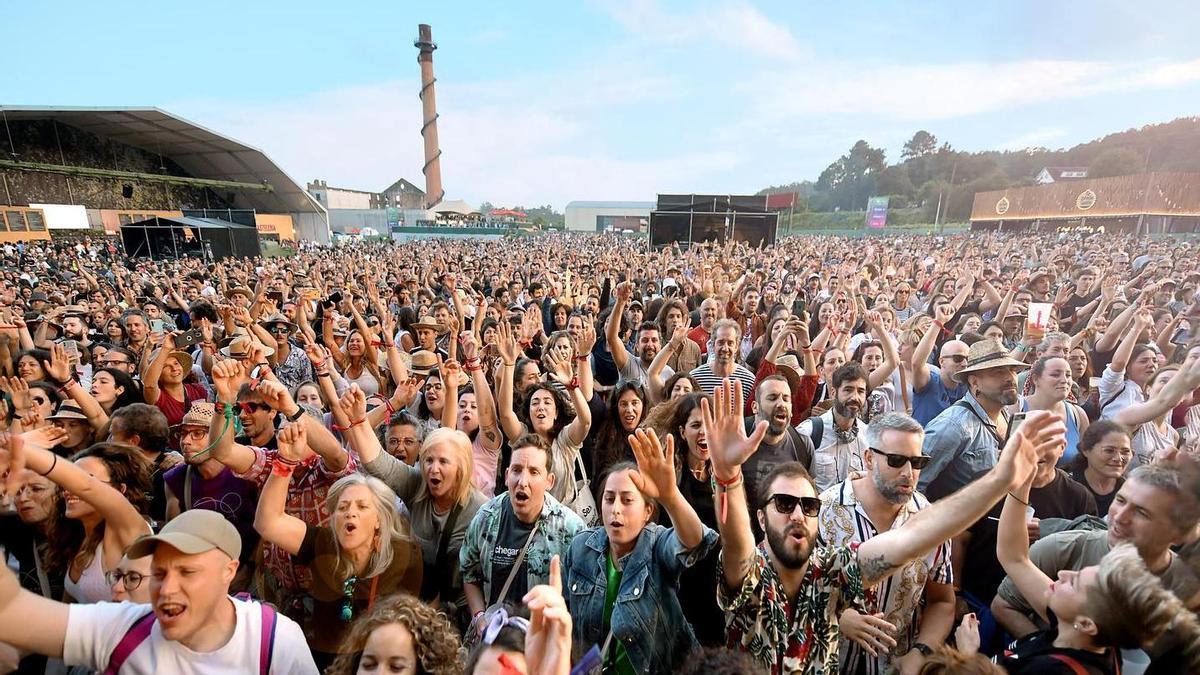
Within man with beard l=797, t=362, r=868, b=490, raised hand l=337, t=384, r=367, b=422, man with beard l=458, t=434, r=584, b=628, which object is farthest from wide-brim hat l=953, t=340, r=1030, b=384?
raised hand l=337, t=384, r=367, b=422

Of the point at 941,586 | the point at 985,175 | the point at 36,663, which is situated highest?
the point at 985,175

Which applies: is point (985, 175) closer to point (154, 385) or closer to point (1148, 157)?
point (1148, 157)

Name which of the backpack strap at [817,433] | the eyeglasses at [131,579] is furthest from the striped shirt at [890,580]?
the eyeglasses at [131,579]

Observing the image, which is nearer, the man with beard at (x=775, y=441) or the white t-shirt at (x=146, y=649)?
the white t-shirt at (x=146, y=649)

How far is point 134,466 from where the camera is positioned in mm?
2439

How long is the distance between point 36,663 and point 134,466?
81 cm

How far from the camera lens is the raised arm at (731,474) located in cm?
168

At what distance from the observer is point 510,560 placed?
2258mm

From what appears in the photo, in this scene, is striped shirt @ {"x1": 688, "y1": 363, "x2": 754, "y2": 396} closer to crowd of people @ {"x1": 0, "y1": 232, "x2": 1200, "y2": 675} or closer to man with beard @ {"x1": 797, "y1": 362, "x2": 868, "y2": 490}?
crowd of people @ {"x1": 0, "y1": 232, "x2": 1200, "y2": 675}

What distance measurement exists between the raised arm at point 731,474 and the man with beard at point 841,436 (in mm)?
1702

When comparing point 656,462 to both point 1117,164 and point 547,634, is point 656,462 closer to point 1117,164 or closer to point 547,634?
point 547,634

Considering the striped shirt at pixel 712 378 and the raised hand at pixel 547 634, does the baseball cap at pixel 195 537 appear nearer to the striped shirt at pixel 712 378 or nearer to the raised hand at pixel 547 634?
the raised hand at pixel 547 634

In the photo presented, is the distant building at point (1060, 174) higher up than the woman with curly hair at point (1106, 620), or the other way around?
the distant building at point (1060, 174)

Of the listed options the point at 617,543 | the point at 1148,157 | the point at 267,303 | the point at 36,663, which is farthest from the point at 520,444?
the point at 1148,157
